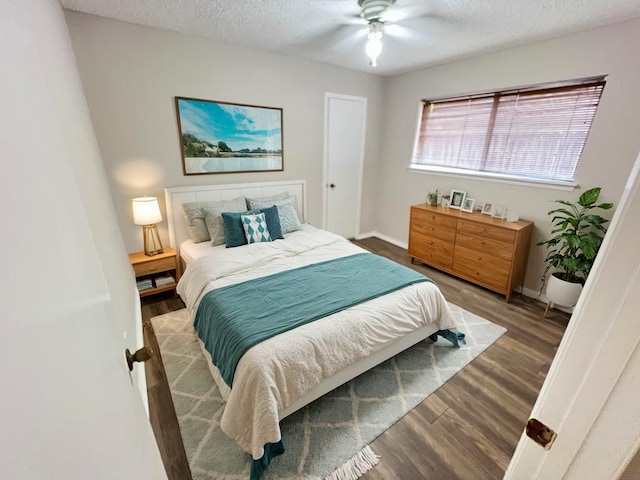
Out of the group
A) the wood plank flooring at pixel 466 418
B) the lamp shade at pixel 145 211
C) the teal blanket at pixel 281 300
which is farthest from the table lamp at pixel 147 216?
the teal blanket at pixel 281 300

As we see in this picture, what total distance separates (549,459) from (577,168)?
2934mm

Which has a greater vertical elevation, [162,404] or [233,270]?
[233,270]

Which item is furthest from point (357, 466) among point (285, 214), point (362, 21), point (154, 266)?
point (362, 21)

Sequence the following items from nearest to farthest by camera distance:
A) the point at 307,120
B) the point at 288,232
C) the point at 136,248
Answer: the point at 136,248, the point at 288,232, the point at 307,120

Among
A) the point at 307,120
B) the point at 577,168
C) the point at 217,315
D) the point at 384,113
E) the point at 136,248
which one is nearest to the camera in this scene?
the point at 217,315

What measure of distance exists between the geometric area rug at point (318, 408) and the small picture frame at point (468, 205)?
151 cm

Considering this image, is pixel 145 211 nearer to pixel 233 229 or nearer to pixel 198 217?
pixel 198 217

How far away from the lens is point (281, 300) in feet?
5.95

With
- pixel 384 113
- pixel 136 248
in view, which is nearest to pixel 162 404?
pixel 136 248

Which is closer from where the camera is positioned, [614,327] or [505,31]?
[614,327]

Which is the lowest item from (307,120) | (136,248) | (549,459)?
(136,248)

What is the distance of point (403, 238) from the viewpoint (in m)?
4.35

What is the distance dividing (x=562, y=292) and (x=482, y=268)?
0.68 m

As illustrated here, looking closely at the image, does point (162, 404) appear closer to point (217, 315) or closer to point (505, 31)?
point (217, 315)
